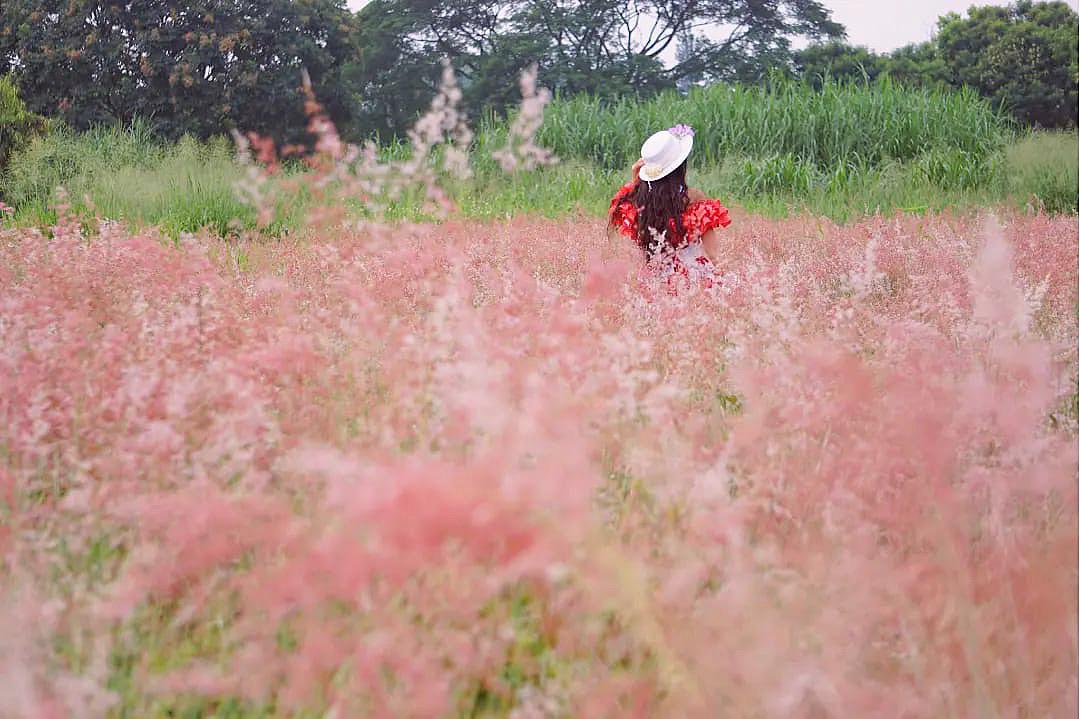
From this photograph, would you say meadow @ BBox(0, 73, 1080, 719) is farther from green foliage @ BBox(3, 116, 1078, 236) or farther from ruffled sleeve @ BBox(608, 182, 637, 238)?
green foliage @ BBox(3, 116, 1078, 236)

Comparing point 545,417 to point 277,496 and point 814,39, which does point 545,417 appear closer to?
point 277,496

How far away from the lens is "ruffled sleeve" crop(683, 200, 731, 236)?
414 cm

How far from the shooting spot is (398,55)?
1747 cm

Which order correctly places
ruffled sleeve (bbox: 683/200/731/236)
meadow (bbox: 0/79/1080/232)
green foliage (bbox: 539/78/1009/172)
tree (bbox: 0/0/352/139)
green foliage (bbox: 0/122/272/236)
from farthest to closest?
1. tree (bbox: 0/0/352/139)
2. green foliage (bbox: 539/78/1009/172)
3. meadow (bbox: 0/79/1080/232)
4. green foliage (bbox: 0/122/272/236)
5. ruffled sleeve (bbox: 683/200/731/236)

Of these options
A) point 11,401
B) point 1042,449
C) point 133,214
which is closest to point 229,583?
point 11,401

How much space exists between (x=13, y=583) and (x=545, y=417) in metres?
0.85

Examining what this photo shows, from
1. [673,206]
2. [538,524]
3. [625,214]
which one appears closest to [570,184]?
[625,214]

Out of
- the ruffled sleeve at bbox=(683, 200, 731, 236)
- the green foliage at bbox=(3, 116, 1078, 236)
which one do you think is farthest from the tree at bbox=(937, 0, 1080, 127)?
the ruffled sleeve at bbox=(683, 200, 731, 236)

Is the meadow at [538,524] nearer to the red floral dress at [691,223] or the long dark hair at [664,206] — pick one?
the red floral dress at [691,223]

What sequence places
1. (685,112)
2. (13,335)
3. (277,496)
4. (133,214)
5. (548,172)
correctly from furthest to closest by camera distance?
(685,112), (548,172), (133,214), (13,335), (277,496)

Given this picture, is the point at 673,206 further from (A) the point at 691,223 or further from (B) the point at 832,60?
(B) the point at 832,60

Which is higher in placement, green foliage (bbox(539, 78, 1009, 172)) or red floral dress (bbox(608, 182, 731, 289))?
red floral dress (bbox(608, 182, 731, 289))

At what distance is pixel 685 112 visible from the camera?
10.9 meters

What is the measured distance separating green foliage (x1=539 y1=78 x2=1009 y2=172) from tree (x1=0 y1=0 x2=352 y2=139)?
5268 mm
